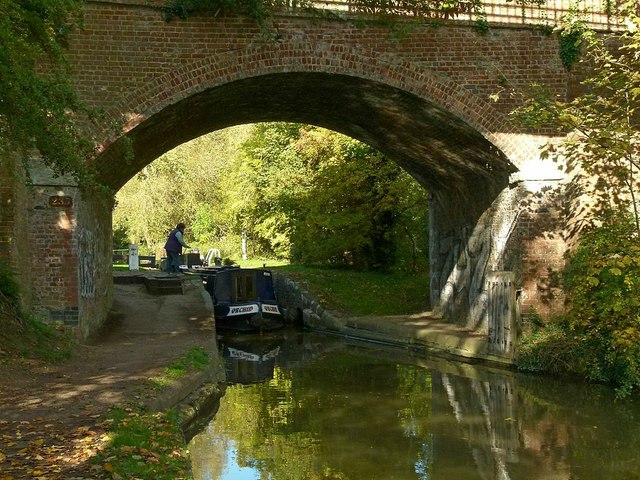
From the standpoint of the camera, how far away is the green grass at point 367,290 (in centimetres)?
1903

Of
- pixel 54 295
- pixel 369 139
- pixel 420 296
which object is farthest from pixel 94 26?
pixel 420 296

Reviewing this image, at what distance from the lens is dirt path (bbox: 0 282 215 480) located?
538 centimetres

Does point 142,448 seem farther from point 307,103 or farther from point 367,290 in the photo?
point 367,290

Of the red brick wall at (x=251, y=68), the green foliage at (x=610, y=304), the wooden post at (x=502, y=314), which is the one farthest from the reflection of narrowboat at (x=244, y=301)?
the green foliage at (x=610, y=304)

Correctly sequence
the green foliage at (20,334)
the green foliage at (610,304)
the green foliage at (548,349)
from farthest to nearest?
1. the green foliage at (548,349)
2. the green foliage at (610,304)
3. the green foliage at (20,334)

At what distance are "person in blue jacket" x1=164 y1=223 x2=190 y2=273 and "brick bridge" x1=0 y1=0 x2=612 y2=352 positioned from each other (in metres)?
4.35

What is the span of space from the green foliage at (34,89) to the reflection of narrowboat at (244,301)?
35.8 ft

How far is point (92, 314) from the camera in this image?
40.7ft

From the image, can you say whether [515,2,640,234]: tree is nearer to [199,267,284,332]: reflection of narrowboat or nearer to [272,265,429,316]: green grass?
[272,265,429,316]: green grass

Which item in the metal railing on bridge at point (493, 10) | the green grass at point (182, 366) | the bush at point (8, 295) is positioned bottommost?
the green grass at point (182, 366)

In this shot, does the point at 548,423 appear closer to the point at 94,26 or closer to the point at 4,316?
the point at 4,316

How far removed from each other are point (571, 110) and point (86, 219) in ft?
26.0

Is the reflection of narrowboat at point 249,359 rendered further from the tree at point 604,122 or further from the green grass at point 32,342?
the tree at point 604,122

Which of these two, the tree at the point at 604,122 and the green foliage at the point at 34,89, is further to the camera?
the tree at the point at 604,122
